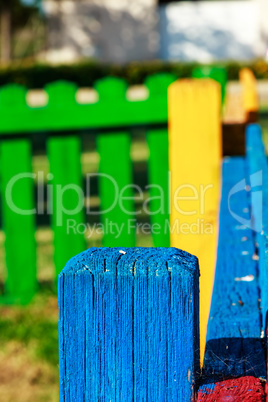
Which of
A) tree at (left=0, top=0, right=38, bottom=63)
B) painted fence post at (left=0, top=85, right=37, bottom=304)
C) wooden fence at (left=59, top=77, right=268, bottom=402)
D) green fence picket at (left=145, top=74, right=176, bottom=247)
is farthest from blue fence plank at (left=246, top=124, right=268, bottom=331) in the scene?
tree at (left=0, top=0, right=38, bottom=63)

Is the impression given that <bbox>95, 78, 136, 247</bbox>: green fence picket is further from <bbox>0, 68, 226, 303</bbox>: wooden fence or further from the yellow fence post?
the yellow fence post

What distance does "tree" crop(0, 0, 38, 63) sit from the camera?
27.1m

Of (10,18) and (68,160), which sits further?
(10,18)

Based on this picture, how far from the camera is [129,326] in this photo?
0.71 metres

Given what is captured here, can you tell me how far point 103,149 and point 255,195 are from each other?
1732mm

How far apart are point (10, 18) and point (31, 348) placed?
27.6 meters

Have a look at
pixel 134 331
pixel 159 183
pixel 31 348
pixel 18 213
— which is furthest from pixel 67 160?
pixel 134 331

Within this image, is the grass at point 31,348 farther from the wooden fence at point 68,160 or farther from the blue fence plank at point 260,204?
the blue fence plank at point 260,204

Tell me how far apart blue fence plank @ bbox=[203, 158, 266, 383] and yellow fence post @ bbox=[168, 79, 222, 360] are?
4.6 inches

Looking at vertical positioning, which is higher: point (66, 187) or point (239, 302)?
point (66, 187)

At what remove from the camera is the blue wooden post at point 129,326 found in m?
0.70

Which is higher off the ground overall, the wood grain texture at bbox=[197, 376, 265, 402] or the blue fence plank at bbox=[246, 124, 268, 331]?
the blue fence plank at bbox=[246, 124, 268, 331]

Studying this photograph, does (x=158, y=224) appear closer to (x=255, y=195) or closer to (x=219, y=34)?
(x=255, y=195)

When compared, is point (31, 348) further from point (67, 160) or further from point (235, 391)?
point (235, 391)
